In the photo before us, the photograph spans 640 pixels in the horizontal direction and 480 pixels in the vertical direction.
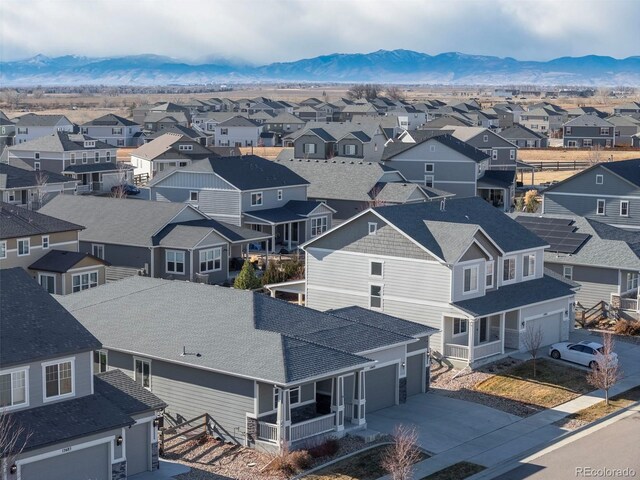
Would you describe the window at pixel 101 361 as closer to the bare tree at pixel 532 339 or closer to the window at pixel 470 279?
the window at pixel 470 279

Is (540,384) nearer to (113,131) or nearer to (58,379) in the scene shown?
(58,379)

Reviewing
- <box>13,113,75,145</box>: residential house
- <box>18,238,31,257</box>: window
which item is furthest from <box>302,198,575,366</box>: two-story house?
<box>13,113,75,145</box>: residential house

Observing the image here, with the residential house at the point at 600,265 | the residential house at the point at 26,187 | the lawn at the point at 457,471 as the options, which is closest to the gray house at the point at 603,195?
the residential house at the point at 600,265

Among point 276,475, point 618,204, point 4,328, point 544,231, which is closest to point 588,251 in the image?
point 544,231

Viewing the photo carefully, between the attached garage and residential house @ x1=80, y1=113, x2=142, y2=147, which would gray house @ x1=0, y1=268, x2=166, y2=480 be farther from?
residential house @ x1=80, y1=113, x2=142, y2=147

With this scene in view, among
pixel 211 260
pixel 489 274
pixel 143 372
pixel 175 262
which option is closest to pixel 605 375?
pixel 489 274

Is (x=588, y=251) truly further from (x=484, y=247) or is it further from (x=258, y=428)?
(x=258, y=428)
